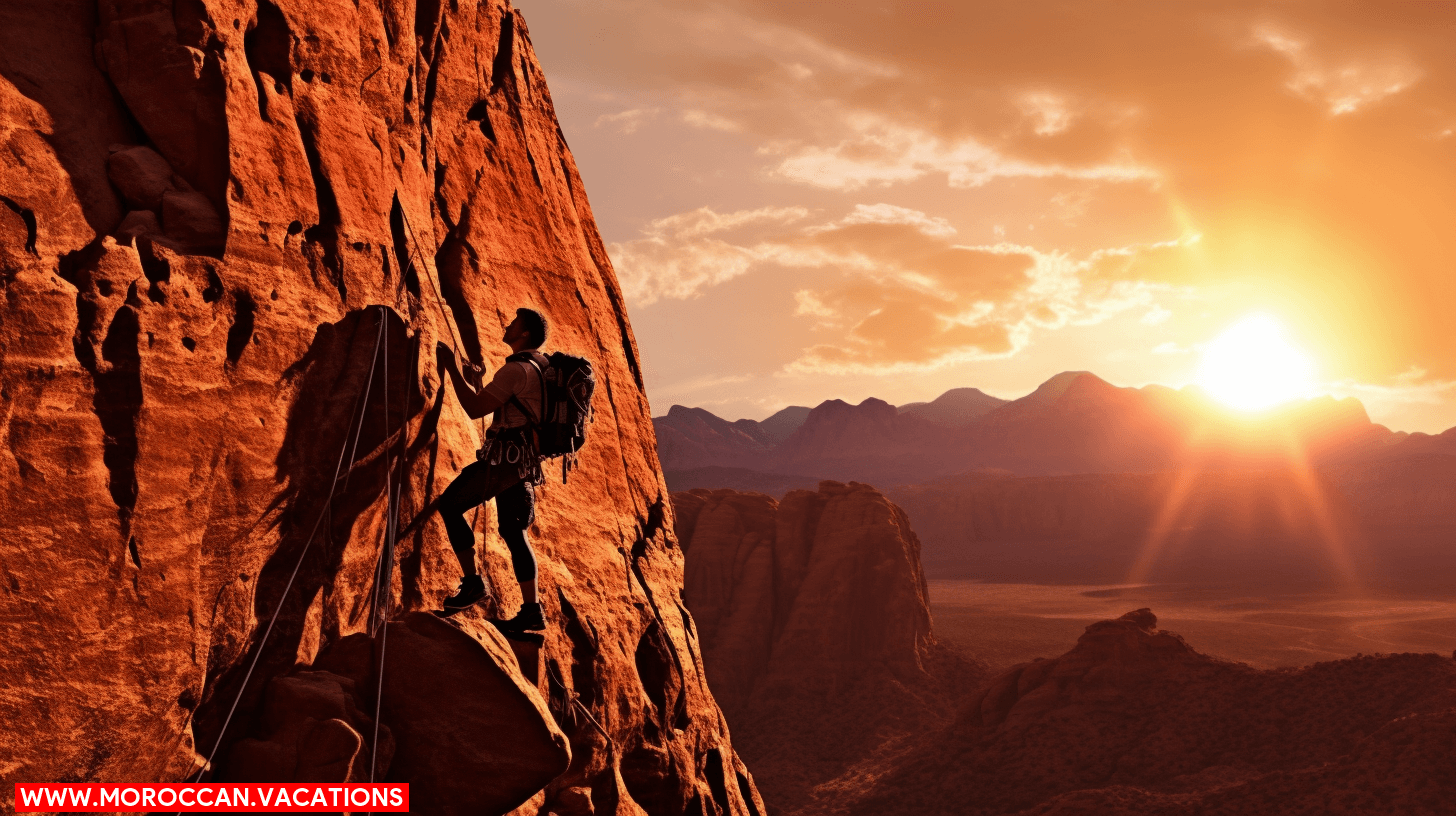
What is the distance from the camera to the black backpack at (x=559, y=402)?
273 inches

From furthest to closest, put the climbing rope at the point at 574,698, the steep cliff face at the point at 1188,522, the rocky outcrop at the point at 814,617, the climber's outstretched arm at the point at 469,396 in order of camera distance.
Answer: the steep cliff face at the point at 1188,522 → the rocky outcrop at the point at 814,617 → the climbing rope at the point at 574,698 → the climber's outstretched arm at the point at 469,396

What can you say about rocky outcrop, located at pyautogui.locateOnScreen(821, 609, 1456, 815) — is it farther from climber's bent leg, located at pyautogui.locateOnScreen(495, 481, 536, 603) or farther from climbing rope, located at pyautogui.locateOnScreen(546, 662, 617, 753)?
climber's bent leg, located at pyautogui.locateOnScreen(495, 481, 536, 603)

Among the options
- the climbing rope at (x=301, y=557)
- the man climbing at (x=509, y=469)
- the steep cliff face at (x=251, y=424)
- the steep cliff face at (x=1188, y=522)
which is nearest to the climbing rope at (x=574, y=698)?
the steep cliff face at (x=251, y=424)

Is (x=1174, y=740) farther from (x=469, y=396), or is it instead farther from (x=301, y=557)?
(x=301, y=557)

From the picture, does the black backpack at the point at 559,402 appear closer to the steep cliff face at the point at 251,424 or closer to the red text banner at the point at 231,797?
the steep cliff face at the point at 251,424

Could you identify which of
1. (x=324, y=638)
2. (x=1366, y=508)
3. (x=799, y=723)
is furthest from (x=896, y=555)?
(x=1366, y=508)

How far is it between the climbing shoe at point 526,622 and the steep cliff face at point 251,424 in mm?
269

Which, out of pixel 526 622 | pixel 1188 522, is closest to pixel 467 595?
pixel 526 622

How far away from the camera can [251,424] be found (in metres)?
6.62

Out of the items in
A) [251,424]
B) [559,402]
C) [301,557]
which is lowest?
[301,557]

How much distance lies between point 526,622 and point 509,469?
120cm

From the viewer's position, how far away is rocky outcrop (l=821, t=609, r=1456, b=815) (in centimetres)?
2772

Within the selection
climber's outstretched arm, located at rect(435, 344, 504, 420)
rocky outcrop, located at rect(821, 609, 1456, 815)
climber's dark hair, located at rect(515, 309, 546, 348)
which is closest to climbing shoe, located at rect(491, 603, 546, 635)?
climber's outstretched arm, located at rect(435, 344, 504, 420)

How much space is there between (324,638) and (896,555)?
48.3 metres
